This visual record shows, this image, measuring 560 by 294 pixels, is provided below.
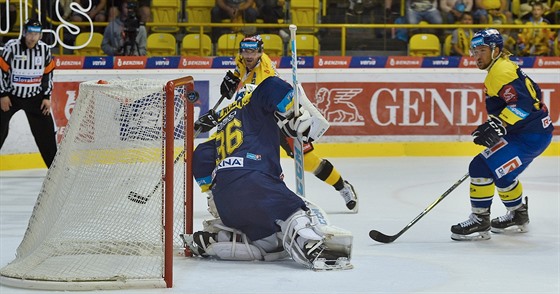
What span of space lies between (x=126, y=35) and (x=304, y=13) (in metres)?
1.81

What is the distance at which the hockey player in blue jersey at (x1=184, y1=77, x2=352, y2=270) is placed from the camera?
16.9 ft

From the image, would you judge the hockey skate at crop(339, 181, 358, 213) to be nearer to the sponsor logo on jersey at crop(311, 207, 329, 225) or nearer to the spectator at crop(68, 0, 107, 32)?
the sponsor logo on jersey at crop(311, 207, 329, 225)

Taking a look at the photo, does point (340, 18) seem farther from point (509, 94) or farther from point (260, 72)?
point (509, 94)

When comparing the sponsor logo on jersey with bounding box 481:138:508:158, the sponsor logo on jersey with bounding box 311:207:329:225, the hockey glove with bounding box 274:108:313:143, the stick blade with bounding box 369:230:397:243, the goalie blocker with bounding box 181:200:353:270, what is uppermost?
the hockey glove with bounding box 274:108:313:143

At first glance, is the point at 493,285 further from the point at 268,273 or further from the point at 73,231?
the point at 73,231

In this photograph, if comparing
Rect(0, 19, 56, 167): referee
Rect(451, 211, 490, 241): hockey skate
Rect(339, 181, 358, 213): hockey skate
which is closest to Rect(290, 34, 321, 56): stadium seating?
Rect(0, 19, 56, 167): referee

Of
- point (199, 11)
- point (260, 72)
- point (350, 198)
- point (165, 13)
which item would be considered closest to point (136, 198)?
point (260, 72)

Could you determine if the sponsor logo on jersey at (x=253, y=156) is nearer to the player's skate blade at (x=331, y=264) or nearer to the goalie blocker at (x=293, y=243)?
the goalie blocker at (x=293, y=243)

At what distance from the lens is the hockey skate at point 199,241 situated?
17.8 feet

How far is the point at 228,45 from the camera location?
1084cm

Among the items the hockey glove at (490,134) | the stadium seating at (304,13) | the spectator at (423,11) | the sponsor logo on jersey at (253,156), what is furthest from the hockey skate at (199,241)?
the spectator at (423,11)

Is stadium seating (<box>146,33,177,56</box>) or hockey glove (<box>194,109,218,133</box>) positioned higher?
stadium seating (<box>146,33,177,56</box>)

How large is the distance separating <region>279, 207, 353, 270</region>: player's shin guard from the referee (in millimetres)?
4073

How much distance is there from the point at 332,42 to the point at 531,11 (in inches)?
94.3
